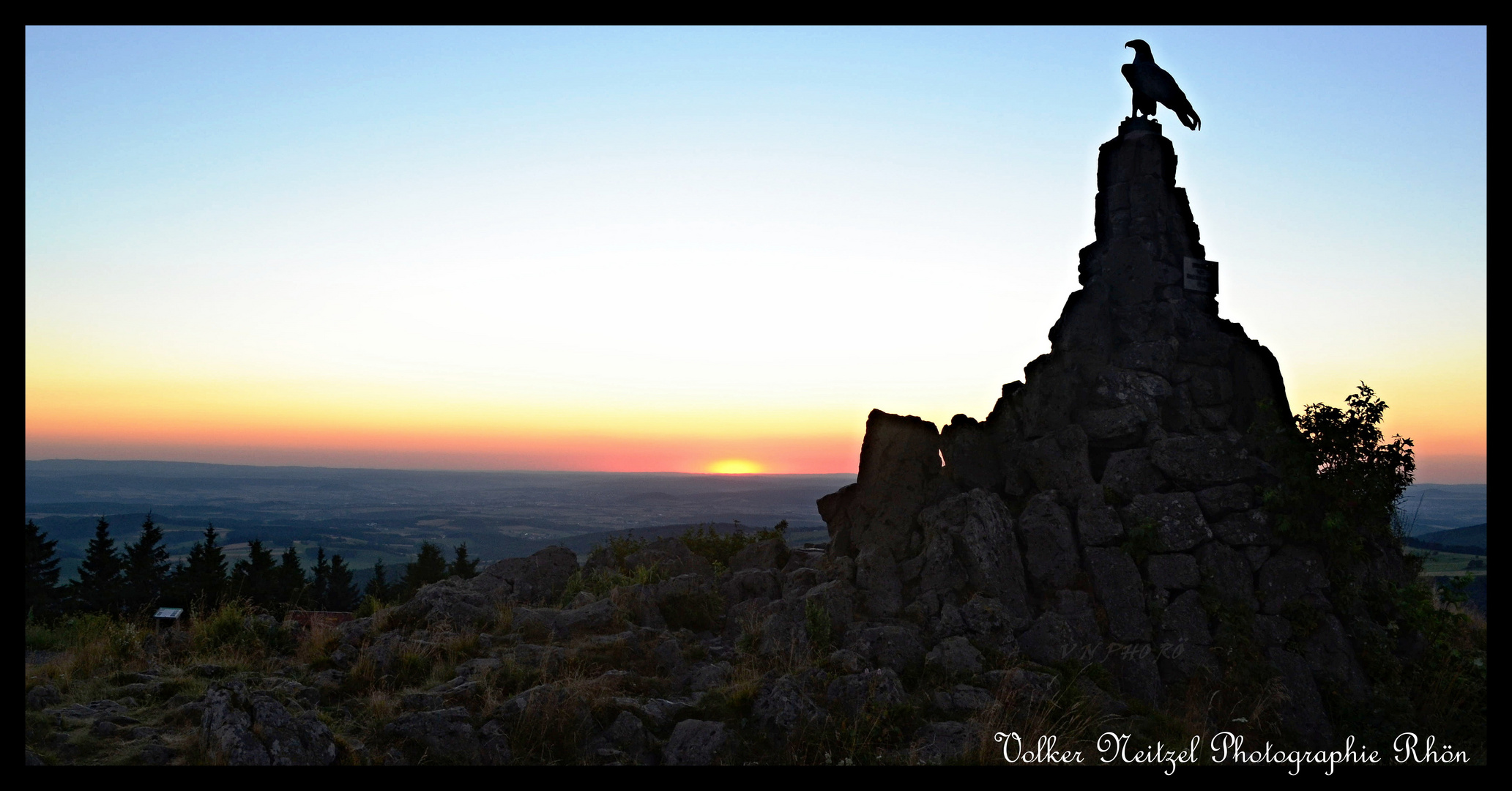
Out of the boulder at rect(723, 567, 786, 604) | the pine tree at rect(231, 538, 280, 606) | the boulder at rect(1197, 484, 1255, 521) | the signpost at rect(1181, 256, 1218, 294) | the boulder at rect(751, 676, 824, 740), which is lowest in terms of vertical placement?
the pine tree at rect(231, 538, 280, 606)

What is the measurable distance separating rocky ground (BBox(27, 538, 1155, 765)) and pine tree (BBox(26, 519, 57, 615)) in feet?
151

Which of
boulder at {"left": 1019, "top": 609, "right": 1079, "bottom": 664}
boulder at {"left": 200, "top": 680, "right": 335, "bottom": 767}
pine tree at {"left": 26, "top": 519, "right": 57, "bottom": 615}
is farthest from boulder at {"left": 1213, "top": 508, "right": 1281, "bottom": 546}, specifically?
pine tree at {"left": 26, "top": 519, "right": 57, "bottom": 615}

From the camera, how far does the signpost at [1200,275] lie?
63.5 feet

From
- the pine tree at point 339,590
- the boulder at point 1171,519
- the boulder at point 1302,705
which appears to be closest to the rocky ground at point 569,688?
the boulder at point 1302,705

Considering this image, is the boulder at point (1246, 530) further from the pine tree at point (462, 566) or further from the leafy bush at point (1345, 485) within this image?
the pine tree at point (462, 566)

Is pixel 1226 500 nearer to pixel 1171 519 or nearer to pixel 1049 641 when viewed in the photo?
pixel 1171 519

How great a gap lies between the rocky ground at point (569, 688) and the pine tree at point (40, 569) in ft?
151

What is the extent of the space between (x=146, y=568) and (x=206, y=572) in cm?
1200

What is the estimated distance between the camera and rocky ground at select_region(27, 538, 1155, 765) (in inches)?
432

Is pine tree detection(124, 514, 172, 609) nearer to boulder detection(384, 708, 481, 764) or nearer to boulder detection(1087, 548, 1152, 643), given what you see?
boulder detection(384, 708, 481, 764)

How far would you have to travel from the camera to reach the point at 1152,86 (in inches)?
751

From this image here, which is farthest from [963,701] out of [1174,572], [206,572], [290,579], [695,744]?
[290,579]
